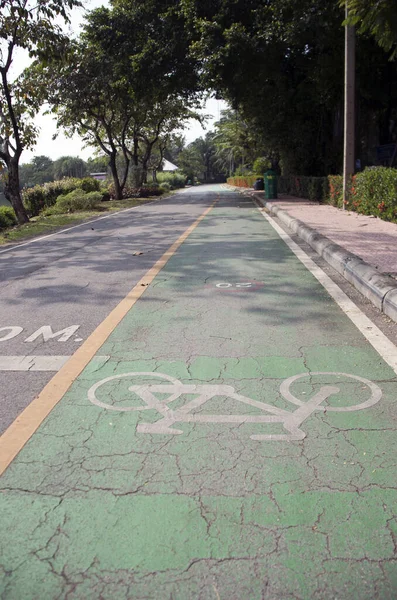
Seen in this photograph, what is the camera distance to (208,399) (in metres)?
3.52

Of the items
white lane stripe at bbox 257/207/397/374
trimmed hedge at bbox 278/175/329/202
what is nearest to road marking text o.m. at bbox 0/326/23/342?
white lane stripe at bbox 257/207/397/374

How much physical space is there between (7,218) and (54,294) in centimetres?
1711

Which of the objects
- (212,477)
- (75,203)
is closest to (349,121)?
(75,203)

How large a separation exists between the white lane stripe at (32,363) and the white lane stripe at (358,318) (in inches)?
102

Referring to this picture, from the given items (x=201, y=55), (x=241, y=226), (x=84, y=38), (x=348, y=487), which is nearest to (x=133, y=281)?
(x=348, y=487)

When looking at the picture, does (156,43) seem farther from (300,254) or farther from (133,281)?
(133,281)

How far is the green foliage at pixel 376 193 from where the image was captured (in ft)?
43.4

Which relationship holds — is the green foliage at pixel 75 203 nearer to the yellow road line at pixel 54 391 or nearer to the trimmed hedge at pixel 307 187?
the trimmed hedge at pixel 307 187

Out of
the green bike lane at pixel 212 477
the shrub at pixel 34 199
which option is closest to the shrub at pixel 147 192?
the shrub at pixel 34 199

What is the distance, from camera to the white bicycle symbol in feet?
10.3

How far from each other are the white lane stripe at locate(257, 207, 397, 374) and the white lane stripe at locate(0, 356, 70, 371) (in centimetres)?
259

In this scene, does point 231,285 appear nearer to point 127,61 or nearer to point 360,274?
point 360,274

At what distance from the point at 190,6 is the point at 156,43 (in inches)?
88.1

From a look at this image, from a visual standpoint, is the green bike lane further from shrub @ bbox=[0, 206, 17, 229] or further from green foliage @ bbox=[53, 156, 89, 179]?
green foliage @ bbox=[53, 156, 89, 179]
